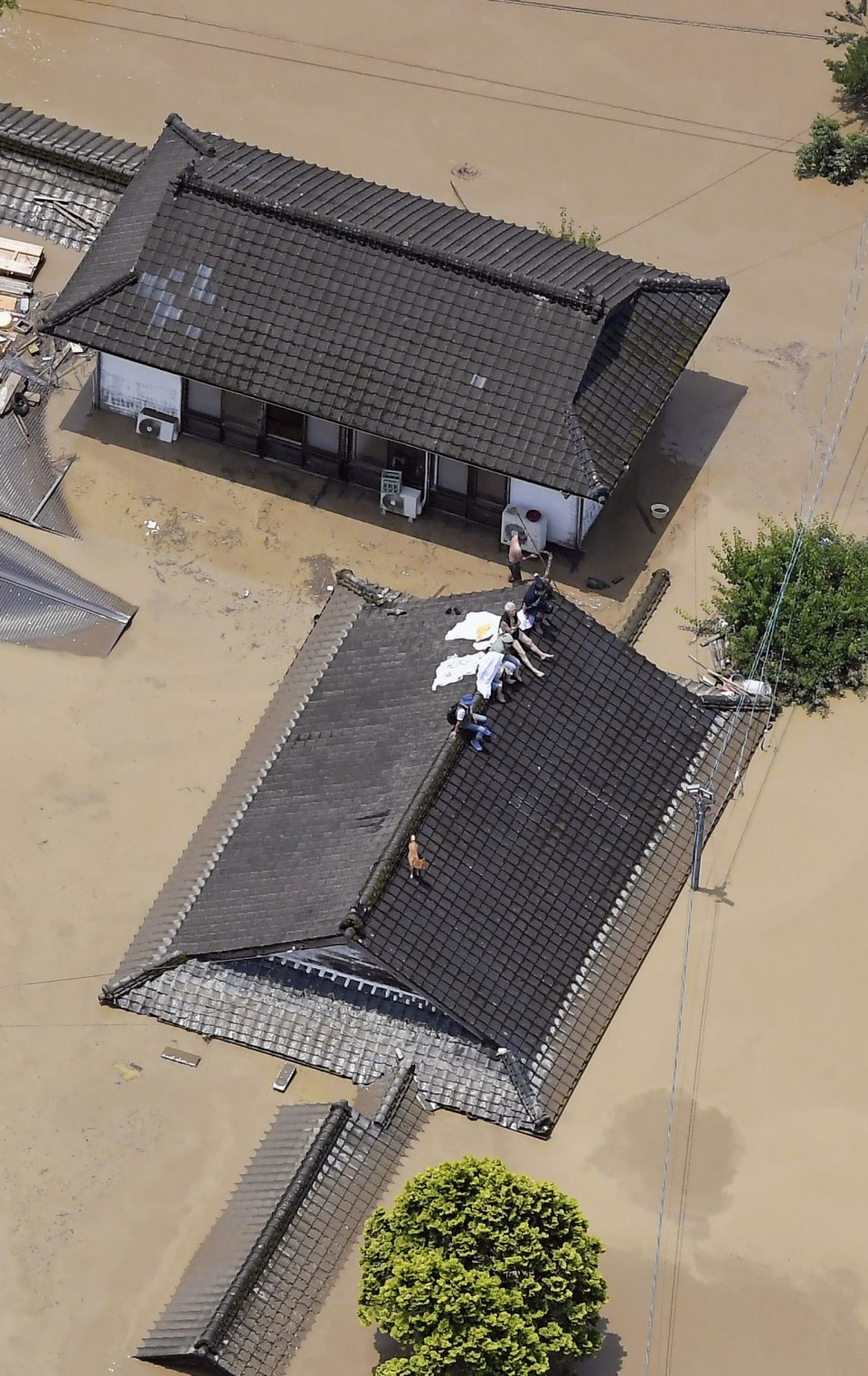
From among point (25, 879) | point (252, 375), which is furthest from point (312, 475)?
point (25, 879)

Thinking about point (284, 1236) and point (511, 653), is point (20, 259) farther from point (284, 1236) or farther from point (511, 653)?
point (284, 1236)


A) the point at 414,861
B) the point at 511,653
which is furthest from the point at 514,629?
the point at 414,861

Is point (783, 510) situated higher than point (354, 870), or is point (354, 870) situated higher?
point (783, 510)

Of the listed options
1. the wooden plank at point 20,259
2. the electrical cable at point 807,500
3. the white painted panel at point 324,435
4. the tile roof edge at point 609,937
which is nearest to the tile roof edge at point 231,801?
the white painted panel at point 324,435

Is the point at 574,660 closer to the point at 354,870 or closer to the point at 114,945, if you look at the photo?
the point at 354,870

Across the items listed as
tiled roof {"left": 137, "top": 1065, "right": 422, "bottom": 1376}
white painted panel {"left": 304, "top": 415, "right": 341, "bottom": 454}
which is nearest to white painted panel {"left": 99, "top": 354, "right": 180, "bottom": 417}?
white painted panel {"left": 304, "top": 415, "right": 341, "bottom": 454}

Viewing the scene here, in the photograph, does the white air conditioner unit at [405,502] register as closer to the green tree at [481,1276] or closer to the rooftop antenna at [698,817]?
the rooftop antenna at [698,817]

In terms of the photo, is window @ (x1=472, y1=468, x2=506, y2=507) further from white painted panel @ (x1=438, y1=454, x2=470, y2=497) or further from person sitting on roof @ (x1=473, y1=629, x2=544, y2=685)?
person sitting on roof @ (x1=473, y1=629, x2=544, y2=685)
